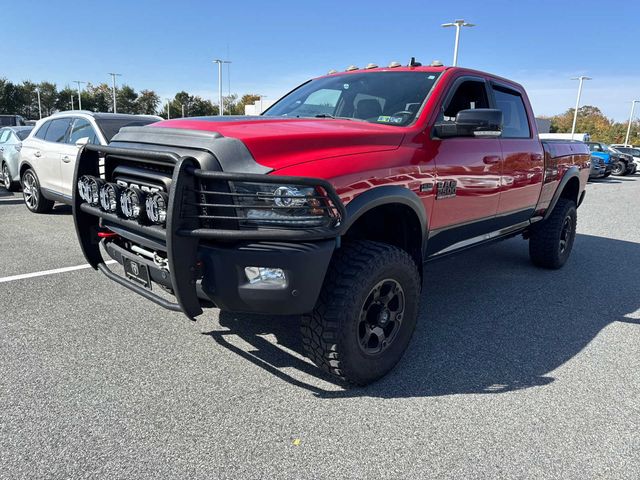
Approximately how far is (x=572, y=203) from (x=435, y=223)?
124 inches

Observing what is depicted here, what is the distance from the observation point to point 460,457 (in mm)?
2207

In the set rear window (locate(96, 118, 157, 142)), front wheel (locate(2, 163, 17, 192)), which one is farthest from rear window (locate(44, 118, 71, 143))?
front wheel (locate(2, 163, 17, 192))

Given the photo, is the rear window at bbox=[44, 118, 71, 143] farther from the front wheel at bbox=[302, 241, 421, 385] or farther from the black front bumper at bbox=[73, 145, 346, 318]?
the front wheel at bbox=[302, 241, 421, 385]

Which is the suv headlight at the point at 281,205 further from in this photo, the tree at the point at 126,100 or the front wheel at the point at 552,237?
the tree at the point at 126,100

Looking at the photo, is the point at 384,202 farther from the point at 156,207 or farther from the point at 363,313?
the point at 156,207

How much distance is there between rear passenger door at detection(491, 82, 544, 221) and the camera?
410cm

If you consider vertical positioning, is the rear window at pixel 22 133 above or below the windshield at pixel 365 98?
below

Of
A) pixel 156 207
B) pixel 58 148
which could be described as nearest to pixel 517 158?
pixel 156 207

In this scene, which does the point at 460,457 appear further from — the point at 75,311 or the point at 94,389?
the point at 75,311

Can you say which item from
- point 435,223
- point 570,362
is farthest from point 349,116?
point 570,362

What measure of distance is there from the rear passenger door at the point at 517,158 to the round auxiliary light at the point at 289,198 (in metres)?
2.36

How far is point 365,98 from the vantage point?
364cm

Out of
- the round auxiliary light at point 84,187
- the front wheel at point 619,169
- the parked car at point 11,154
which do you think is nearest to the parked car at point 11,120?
the parked car at point 11,154

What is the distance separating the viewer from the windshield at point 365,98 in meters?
3.37
